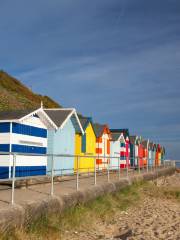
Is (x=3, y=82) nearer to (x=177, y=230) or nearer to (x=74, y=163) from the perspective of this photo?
(x=74, y=163)

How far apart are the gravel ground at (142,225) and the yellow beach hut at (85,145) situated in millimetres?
7760

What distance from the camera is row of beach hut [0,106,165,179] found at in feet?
49.8

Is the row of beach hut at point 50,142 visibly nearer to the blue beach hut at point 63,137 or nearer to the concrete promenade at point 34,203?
the blue beach hut at point 63,137

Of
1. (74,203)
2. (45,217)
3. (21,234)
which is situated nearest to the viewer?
(21,234)

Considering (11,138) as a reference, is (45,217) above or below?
below

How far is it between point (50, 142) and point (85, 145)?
5.67 meters

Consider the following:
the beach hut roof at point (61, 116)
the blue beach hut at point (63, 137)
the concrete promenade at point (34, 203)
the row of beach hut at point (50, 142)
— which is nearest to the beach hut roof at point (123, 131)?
the row of beach hut at point (50, 142)

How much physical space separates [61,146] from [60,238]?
11.7 metres

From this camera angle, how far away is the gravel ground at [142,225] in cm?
1011

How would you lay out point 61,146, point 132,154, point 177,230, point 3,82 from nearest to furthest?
point 177,230 < point 61,146 < point 132,154 < point 3,82

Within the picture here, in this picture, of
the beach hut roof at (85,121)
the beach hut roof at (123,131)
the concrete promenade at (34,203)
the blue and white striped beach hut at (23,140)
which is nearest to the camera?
the concrete promenade at (34,203)

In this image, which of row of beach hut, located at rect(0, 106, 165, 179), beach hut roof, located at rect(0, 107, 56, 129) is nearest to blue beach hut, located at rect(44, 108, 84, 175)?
row of beach hut, located at rect(0, 106, 165, 179)

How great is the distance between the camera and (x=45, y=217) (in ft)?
32.4

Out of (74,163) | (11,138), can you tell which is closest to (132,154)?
(74,163)
